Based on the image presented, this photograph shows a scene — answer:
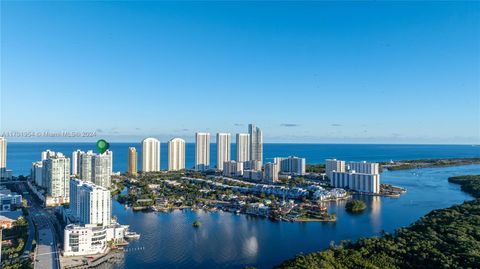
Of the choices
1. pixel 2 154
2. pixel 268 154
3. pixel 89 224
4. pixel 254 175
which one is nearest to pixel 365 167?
pixel 254 175

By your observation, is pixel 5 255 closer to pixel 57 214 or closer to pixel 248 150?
pixel 57 214

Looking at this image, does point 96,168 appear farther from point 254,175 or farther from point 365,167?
point 365,167

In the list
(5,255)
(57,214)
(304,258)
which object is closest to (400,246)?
(304,258)

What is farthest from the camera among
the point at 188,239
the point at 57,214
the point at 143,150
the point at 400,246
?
the point at 143,150

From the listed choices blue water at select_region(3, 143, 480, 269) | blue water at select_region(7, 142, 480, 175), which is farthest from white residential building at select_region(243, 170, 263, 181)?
blue water at select_region(7, 142, 480, 175)

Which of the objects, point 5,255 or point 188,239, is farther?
point 188,239

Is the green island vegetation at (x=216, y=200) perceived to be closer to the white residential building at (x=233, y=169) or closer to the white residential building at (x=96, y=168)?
the white residential building at (x=96, y=168)
